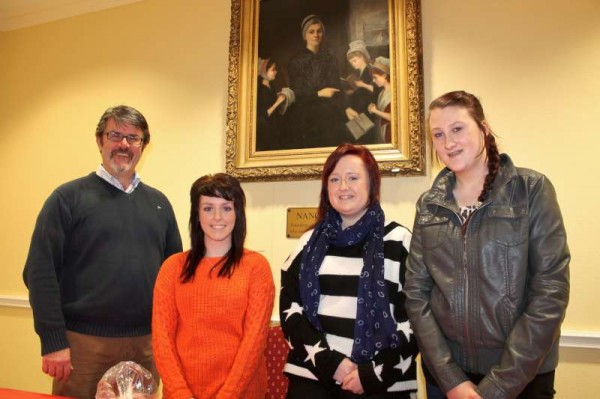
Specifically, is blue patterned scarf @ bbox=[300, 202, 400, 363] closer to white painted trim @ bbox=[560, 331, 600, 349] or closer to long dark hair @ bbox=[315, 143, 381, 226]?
long dark hair @ bbox=[315, 143, 381, 226]

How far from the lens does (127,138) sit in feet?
6.67

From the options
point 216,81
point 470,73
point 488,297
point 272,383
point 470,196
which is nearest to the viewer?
point 488,297

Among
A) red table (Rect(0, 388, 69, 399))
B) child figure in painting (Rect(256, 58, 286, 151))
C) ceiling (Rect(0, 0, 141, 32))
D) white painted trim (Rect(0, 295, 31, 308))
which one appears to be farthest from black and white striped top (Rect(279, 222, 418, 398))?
ceiling (Rect(0, 0, 141, 32))

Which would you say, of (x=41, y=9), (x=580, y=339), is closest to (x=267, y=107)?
(x=580, y=339)

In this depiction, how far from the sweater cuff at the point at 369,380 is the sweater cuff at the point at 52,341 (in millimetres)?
1268

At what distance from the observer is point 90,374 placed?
6.05 ft

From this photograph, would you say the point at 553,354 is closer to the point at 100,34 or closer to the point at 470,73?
the point at 470,73

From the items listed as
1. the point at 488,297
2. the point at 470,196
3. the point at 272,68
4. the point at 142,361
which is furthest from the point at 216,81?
the point at 488,297

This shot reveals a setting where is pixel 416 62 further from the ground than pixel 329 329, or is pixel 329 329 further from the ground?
pixel 416 62

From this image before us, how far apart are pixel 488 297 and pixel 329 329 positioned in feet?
1.86

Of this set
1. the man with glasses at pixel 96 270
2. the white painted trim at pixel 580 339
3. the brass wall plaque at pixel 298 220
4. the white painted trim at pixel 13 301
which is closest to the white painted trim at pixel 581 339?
the white painted trim at pixel 580 339

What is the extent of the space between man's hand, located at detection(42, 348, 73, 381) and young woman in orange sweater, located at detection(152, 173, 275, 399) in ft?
1.54

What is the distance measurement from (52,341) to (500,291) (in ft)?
5.75

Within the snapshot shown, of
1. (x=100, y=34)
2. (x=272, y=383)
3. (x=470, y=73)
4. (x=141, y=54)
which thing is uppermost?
(x=100, y=34)
